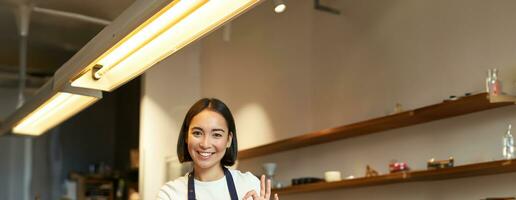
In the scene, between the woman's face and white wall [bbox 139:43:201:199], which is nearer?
the woman's face

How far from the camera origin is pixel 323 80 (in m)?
4.72

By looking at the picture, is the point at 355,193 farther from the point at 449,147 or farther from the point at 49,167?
the point at 49,167

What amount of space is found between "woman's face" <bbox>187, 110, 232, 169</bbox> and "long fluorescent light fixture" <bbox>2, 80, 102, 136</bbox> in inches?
49.2

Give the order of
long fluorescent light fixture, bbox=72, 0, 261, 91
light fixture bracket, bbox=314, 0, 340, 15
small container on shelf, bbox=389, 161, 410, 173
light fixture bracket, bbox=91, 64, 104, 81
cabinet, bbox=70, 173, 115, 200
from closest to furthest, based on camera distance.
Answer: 1. long fluorescent light fixture, bbox=72, 0, 261, 91
2. light fixture bracket, bbox=91, 64, 104, 81
3. small container on shelf, bbox=389, 161, 410, 173
4. light fixture bracket, bbox=314, 0, 340, 15
5. cabinet, bbox=70, 173, 115, 200

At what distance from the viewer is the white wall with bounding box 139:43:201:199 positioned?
18.4ft

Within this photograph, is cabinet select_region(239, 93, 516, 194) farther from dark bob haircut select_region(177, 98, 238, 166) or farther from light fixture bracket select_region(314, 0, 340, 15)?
dark bob haircut select_region(177, 98, 238, 166)

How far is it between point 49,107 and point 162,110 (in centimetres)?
201

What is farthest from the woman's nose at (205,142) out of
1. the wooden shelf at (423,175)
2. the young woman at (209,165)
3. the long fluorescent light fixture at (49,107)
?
the wooden shelf at (423,175)

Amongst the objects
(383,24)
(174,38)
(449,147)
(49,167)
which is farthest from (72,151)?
(174,38)

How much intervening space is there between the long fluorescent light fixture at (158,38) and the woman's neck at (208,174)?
18.2 inches

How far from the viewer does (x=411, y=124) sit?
389 cm

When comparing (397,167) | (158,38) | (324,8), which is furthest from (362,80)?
Answer: (158,38)

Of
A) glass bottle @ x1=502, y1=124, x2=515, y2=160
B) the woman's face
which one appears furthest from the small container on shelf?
the woman's face

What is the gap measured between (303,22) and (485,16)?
63.5 inches
